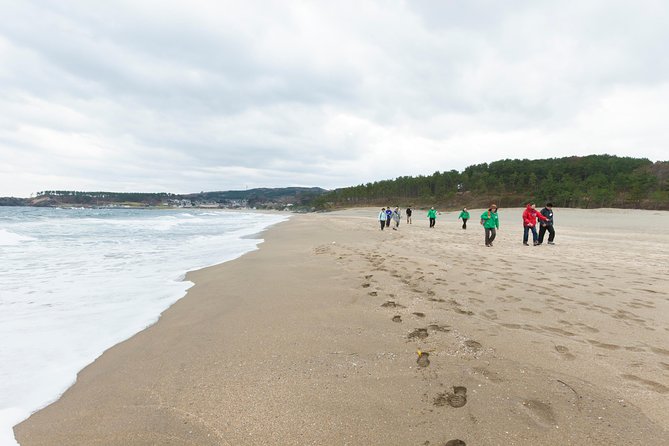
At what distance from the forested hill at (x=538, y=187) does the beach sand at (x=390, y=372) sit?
63.2 m

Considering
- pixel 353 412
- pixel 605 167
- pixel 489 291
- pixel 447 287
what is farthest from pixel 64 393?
pixel 605 167

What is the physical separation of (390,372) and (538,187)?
92327 mm

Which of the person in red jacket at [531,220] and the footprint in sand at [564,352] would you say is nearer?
the footprint in sand at [564,352]

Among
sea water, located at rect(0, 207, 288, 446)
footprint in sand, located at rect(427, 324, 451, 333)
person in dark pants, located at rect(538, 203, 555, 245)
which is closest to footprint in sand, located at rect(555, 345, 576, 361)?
footprint in sand, located at rect(427, 324, 451, 333)

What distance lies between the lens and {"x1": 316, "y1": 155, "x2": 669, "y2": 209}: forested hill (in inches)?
2072

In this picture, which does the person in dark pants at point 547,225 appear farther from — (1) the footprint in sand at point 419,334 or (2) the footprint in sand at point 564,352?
(1) the footprint in sand at point 419,334

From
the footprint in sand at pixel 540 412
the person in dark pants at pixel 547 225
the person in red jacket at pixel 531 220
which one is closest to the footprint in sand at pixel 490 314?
the footprint in sand at pixel 540 412

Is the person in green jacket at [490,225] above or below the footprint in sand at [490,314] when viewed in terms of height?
above

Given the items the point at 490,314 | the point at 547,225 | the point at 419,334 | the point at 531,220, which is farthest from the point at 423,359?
the point at 547,225

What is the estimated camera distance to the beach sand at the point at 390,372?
2.35 m

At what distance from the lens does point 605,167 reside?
271ft

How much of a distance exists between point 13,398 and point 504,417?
4.80 m

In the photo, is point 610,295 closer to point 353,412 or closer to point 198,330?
point 353,412

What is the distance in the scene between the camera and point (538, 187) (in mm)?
78312
